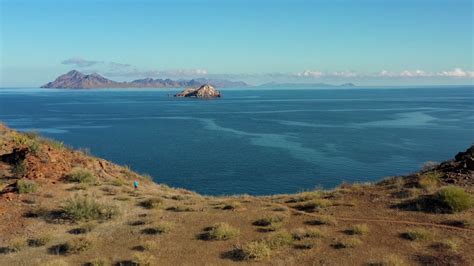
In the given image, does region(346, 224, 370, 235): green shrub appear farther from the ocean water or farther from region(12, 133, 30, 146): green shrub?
the ocean water

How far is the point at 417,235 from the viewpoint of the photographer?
48.0 feet

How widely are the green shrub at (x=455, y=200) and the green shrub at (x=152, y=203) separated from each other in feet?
40.7

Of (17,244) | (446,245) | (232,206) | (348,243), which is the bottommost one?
(17,244)

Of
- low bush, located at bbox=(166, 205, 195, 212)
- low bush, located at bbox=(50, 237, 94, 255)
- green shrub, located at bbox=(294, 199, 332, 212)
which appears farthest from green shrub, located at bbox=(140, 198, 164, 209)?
green shrub, located at bbox=(294, 199, 332, 212)

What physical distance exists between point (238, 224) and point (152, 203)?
16.9 ft

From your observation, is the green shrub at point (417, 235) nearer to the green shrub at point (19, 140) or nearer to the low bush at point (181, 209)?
the low bush at point (181, 209)

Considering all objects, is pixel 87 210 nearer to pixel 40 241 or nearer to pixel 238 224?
pixel 40 241

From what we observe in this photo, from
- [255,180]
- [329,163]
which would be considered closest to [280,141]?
[329,163]

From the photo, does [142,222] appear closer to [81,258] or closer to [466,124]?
[81,258]

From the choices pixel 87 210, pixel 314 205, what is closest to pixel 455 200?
pixel 314 205

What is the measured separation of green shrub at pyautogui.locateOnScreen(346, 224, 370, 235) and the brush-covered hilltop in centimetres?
4

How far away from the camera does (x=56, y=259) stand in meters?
14.1

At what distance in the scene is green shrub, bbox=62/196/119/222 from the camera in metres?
17.9

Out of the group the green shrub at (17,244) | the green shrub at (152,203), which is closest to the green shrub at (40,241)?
the green shrub at (17,244)
